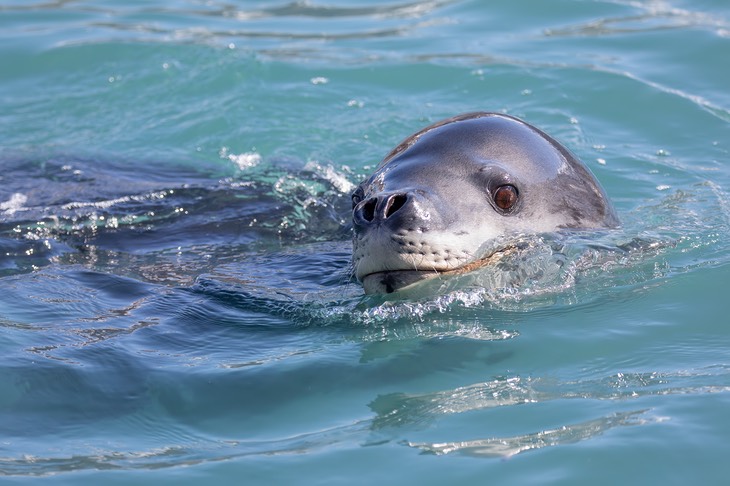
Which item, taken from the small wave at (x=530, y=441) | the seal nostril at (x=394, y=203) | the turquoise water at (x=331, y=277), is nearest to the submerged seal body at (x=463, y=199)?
the seal nostril at (x=394, y=203)

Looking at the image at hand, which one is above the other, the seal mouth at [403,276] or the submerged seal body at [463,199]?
the submerged seal body at [463,199]

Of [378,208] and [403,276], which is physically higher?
[378,208]

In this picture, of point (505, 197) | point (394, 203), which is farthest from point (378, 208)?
point (505, 197)

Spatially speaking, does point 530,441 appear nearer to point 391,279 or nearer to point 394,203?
point 391,279

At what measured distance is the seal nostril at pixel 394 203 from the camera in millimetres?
5031

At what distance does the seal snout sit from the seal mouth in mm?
240

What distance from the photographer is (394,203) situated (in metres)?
5.08

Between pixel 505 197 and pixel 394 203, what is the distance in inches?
28.6

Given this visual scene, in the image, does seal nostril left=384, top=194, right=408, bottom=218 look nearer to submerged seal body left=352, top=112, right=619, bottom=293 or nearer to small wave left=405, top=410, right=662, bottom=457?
submerged seal body left=352, top=112, right=619, bottom=293

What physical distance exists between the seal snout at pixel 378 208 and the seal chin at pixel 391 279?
242mm

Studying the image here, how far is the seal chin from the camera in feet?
Answer: 16.5

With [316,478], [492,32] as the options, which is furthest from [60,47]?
[316,478]

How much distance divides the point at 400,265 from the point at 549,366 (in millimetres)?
768

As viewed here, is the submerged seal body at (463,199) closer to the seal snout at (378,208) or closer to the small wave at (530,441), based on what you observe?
the seal snout at (378,208)
